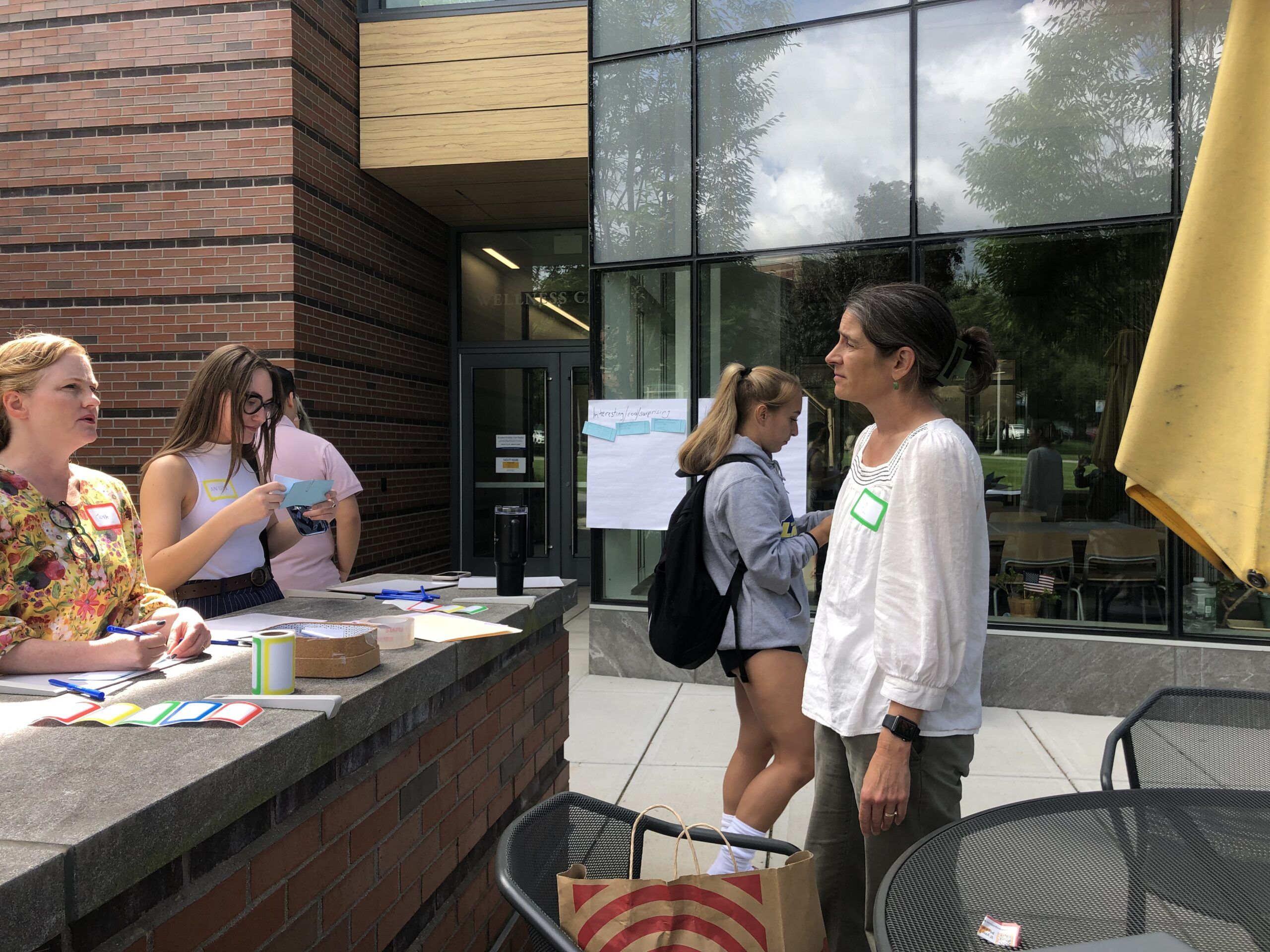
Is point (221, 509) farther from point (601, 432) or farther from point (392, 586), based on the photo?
point (601, 432)

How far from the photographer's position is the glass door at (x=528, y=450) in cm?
1067

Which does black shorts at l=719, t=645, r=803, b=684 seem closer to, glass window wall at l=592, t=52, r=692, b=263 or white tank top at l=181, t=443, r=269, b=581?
white tank top at l=181, t=443, r=269, b=581

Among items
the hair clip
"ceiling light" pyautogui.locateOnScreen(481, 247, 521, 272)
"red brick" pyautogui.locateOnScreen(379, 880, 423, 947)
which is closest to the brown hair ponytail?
the hair clip

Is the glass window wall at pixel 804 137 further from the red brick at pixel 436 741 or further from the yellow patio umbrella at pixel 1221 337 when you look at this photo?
the red brick at pixel 436 741

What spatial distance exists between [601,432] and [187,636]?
481 cm

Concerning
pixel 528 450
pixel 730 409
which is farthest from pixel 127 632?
pixel 528 450

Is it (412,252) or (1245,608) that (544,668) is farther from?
(412,252)

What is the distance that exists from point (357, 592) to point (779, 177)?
4607mm

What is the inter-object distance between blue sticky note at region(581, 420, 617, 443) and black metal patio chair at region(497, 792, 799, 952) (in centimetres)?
506

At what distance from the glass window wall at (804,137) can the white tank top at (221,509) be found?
14.2 feet

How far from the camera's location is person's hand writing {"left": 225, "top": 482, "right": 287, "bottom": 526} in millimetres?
2854

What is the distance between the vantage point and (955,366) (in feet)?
7.18

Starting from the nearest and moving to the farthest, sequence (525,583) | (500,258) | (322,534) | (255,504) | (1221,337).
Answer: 1. (1221,337)
2. (255,504)
3. (525,583)
4. (322,534)
5. (500,258)

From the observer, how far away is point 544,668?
346cm
